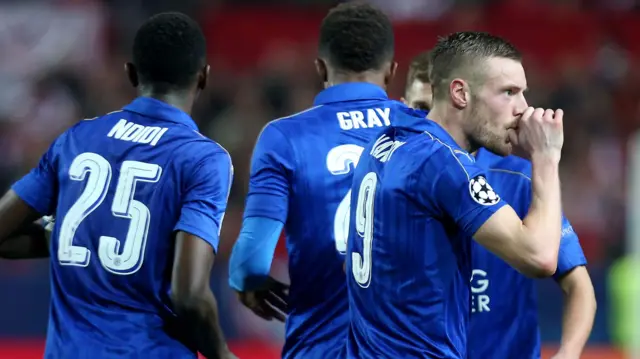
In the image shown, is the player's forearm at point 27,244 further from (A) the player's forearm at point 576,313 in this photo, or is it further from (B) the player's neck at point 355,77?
(A) the player's forearm at point 576,313

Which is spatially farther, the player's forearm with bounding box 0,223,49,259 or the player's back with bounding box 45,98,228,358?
the player's forearm with bounding box 0,223,49,259

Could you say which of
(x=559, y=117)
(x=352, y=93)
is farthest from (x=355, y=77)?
(x=559, y=117)

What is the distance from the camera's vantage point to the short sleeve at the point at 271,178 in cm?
443

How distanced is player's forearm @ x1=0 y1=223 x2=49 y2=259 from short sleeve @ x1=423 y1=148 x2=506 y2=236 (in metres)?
1.83

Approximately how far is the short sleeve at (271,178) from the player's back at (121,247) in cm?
33

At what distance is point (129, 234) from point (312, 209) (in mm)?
768

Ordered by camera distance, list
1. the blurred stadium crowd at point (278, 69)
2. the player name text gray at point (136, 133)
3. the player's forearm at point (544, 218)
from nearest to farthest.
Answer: the player's forearm at point (544, 218), the player name text gray at point (136, 133), the blurred stadium crowd at point (278, 69)

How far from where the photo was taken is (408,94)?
16.8ft

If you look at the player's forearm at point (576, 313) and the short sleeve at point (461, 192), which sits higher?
the short sleeve at point (461, 192)

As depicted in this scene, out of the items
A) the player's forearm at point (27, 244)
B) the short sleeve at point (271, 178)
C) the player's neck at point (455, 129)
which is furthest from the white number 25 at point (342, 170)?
the player's forearm at point (27, 244)

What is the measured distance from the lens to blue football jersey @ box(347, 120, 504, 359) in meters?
3.54

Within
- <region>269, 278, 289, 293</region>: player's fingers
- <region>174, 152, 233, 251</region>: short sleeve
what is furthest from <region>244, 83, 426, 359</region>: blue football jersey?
<region>174, 152, 233, 251</region>: short sleeve

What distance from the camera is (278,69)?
468 inches

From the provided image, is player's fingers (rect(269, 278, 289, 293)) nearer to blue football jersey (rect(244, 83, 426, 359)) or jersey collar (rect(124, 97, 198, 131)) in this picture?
blue football jersey (rect(244, 83, 426, 359))
